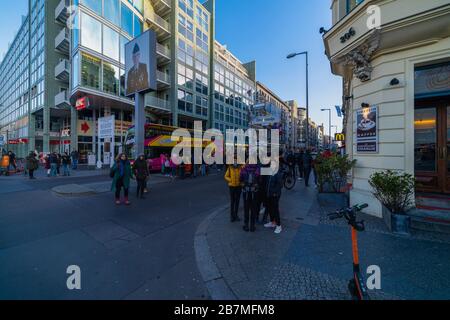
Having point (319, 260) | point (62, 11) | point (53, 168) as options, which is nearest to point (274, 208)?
point (319, 260)

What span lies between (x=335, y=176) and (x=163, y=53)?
97.9 feet

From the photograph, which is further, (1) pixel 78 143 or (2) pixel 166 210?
(1) pixel 78 143

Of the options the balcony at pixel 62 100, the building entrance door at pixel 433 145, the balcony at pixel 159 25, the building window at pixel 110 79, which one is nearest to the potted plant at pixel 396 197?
the building entrance door at pixel 433 145

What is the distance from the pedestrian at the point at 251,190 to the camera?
181 inches

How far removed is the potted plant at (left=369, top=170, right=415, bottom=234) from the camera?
423 centimetres

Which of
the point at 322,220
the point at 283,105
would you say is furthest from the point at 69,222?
the point at 283,105

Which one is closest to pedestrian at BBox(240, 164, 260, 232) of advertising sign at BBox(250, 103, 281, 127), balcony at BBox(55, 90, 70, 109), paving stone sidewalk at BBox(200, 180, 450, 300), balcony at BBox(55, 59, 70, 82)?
paving stone sidewalk at BBox(200, 180, 450, 300)

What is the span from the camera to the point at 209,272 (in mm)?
2975

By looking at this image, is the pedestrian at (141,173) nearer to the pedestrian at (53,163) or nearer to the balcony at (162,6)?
the pedestrian at (53,163)

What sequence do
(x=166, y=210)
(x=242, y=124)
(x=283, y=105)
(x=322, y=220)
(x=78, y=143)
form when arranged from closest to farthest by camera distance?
(x=322, y=220) < (x=166, y=210) < (x=78, y=143) < (x=242, y=124) < (x=283, y=105)

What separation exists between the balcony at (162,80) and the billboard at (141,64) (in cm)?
1687

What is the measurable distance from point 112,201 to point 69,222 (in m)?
2.24
